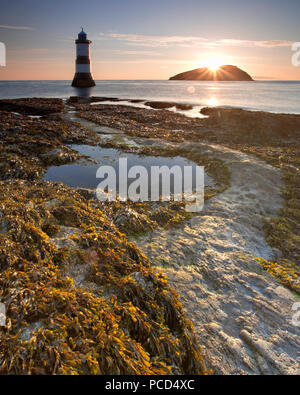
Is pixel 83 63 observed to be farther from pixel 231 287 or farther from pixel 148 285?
pixel 148 285

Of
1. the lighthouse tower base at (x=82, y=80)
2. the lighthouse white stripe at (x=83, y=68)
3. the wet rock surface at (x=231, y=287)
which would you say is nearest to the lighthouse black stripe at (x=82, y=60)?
the lighthouse white stripe at (x=83, y=68)

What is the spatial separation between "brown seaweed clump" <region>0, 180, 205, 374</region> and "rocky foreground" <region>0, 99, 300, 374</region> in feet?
0.04

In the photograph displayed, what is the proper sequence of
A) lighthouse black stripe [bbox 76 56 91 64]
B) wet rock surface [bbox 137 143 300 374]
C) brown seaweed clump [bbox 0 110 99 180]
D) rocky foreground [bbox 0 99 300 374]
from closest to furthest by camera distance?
rocky foreground [bbox 0 99 300 374] → wet rock surface [bbox 137 143 300 374] → brown seaweed clump [bbox 0 110 99 180] → lighthouse black stripe [bbox 76 56 91 64]

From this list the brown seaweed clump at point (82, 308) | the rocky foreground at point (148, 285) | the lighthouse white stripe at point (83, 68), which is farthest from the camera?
the lighthouse white stripe at point (83, 68)

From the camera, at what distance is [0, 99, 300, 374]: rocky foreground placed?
2.58m

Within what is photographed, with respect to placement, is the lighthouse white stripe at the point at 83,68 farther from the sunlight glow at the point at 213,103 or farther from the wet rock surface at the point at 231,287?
the wet rock surface at the point at 231,287

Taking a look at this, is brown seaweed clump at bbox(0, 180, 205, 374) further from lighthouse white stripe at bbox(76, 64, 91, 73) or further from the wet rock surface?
lighthouse white stripe at bbox(76, 64, 91, 73)

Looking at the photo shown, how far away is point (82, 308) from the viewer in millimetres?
2877

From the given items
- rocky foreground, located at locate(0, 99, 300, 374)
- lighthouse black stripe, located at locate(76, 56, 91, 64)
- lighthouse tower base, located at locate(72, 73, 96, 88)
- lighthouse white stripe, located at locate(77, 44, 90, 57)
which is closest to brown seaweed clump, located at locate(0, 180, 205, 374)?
rocky foreground, located at locate(0, 99, 300, 374)

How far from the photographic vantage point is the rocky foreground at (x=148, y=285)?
8.47 feet

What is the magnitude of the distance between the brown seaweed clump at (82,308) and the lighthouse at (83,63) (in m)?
83.3

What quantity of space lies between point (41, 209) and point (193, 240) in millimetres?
3935

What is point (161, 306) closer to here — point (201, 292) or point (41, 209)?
point (201, 292)

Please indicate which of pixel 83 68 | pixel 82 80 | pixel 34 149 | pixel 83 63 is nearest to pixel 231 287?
pixel 34 149
